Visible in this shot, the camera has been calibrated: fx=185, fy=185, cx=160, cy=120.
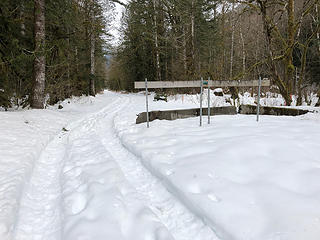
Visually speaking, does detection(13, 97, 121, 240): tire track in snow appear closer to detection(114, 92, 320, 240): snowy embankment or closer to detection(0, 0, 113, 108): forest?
Result: detection(114, 92, 320, 240): snowy embankment

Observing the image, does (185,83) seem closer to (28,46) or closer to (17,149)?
(17,149)

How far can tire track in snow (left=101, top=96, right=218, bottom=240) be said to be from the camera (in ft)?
6.13

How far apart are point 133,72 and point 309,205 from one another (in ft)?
98.8

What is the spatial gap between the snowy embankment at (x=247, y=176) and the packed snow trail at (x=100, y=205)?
7.8 inches

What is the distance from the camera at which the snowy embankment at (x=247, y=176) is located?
5.64 feet

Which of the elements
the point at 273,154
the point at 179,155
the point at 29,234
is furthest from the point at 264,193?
the point at 29,234

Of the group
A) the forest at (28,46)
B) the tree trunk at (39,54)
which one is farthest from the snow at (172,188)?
the tree trunk at (39,54)

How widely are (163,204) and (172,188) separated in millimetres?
280

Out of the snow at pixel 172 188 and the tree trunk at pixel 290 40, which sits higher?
the tree trunk at pixel 290 40

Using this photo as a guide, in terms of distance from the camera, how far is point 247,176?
2.46 metres

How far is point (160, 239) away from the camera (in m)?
1.78

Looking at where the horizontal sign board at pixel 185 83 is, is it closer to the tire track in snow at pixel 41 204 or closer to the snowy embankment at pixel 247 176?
the snowy embankment at pixel 247 176

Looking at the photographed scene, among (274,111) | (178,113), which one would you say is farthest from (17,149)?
(274,111)

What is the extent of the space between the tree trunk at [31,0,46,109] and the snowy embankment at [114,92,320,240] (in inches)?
257
